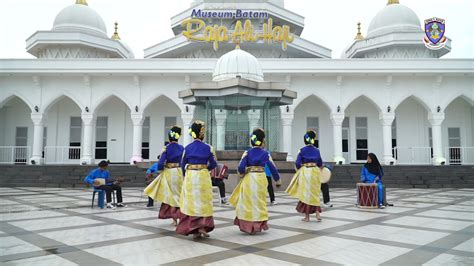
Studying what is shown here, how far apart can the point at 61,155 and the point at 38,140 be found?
6.34ft

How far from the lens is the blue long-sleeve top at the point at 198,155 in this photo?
5.28 m

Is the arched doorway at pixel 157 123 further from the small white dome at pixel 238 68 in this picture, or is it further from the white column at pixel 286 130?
the small white dome at pixel 238 68

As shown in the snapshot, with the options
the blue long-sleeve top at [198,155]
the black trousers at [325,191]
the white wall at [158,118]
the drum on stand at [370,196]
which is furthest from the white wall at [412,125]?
the blue long-sleeve top at [198,155]

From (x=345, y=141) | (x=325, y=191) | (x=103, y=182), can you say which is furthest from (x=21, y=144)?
(x=325, y=191)

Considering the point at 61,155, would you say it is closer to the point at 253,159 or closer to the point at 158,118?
the point at 158,118

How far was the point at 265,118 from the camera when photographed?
1255 cm

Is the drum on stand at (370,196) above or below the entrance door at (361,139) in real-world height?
below

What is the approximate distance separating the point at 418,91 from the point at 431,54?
540cm

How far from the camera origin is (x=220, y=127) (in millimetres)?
12508

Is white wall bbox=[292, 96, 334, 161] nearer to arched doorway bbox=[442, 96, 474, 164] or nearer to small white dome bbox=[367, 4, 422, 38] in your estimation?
arched doorway bbox=[442, 96, 474, 164]

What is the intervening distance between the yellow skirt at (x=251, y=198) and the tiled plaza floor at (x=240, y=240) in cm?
30

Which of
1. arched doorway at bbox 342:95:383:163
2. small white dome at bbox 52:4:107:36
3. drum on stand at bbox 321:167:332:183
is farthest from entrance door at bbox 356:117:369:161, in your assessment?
small white dome at bbox 52:4:107:36

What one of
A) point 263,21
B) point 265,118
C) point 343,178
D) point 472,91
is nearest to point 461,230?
point 265,118

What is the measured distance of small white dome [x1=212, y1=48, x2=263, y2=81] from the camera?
42.6ft
